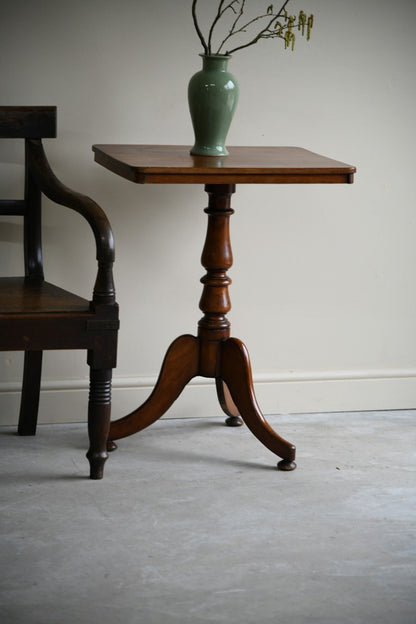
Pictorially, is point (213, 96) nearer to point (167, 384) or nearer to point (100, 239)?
point (100, 239)

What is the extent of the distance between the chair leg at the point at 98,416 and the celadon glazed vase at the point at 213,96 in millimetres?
613

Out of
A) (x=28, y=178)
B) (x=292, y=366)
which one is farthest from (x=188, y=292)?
(x=28, y=178)

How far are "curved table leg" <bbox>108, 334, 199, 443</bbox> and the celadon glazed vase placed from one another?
54 centimetres

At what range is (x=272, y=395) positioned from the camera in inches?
105

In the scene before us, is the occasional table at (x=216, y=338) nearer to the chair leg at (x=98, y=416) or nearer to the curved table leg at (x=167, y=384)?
the curved table leg at (x=167, y=384)

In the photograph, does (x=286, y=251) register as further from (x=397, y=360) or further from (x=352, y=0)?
(x=352, y=0)

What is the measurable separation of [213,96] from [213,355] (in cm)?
65

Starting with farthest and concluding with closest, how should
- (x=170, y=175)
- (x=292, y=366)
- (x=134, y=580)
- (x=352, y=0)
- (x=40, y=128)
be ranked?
(x=292, y=366) → (x=352, y=0) → (x=40, y=128) → (x=170, y=175) → (x=134, y=580)

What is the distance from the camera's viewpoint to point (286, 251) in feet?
8.57

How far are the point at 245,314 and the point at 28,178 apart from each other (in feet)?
2.43

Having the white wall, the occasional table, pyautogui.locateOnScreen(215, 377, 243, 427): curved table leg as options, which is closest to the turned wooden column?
the occasional table

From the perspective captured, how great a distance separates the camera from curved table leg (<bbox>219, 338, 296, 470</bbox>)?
2.22 meters

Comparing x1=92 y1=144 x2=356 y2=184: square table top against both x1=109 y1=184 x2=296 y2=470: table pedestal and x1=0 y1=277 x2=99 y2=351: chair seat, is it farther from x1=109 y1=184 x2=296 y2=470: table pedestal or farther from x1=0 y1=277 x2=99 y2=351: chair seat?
x1=0 y1=277 x2=99 y2=351: chair seat

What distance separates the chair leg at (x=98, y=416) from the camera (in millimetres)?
2025
